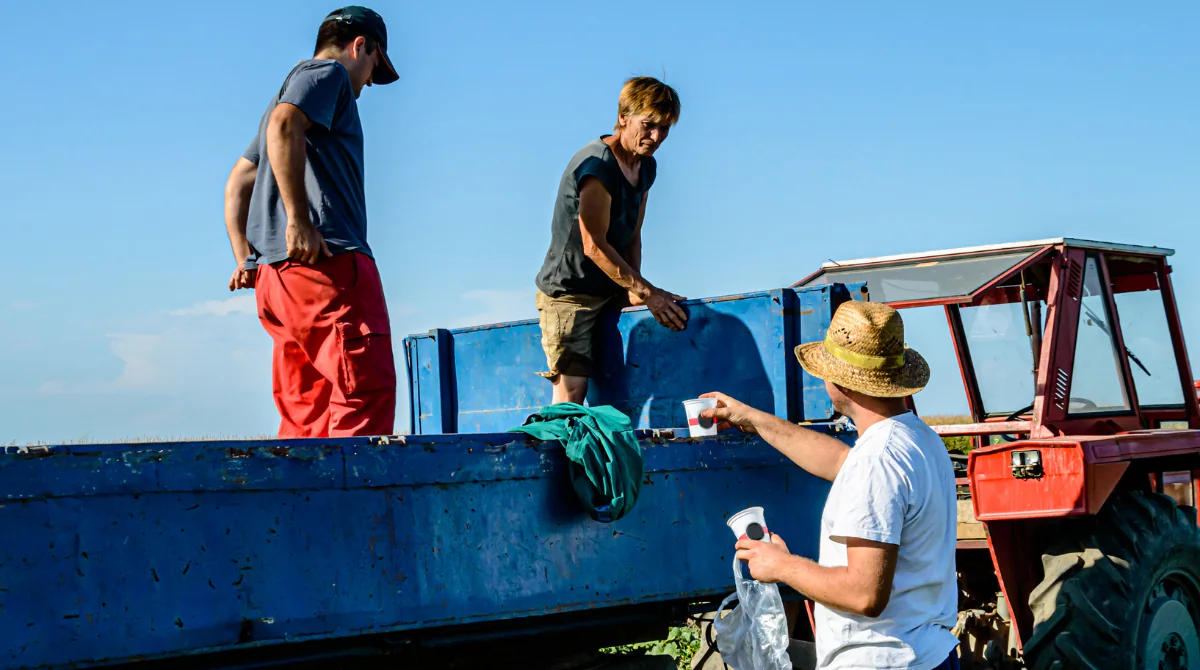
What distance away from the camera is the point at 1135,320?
6.64m

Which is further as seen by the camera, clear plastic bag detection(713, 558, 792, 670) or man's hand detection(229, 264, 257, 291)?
man's hand detection(229, 264, 257, 291)

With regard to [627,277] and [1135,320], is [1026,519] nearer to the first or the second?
[1135,320]

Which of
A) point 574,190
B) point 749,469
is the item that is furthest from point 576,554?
point 574,190

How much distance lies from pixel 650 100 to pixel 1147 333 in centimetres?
356

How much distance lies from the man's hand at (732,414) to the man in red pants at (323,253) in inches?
41.2

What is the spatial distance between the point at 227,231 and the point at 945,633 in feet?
9.57

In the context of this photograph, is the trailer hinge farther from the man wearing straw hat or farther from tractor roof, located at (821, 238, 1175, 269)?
the man wearing straw hat

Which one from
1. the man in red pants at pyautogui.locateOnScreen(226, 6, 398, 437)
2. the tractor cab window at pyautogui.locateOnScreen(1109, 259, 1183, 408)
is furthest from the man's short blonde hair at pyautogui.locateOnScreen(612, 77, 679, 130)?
the tractor cab window at pyautogui.locateOnScreen(1109, 259, 1183, 408)

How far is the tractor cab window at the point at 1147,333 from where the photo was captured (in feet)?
21.6

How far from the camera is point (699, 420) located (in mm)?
3840

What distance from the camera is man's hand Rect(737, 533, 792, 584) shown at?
296 centimetres

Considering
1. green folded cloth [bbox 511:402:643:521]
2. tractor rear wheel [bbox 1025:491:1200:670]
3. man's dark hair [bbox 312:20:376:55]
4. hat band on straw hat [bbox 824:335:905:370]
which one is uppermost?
man's dark hair [bbox 312:20:376:55]

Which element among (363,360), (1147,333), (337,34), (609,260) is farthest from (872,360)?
(1147,333)

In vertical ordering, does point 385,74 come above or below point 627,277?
above
